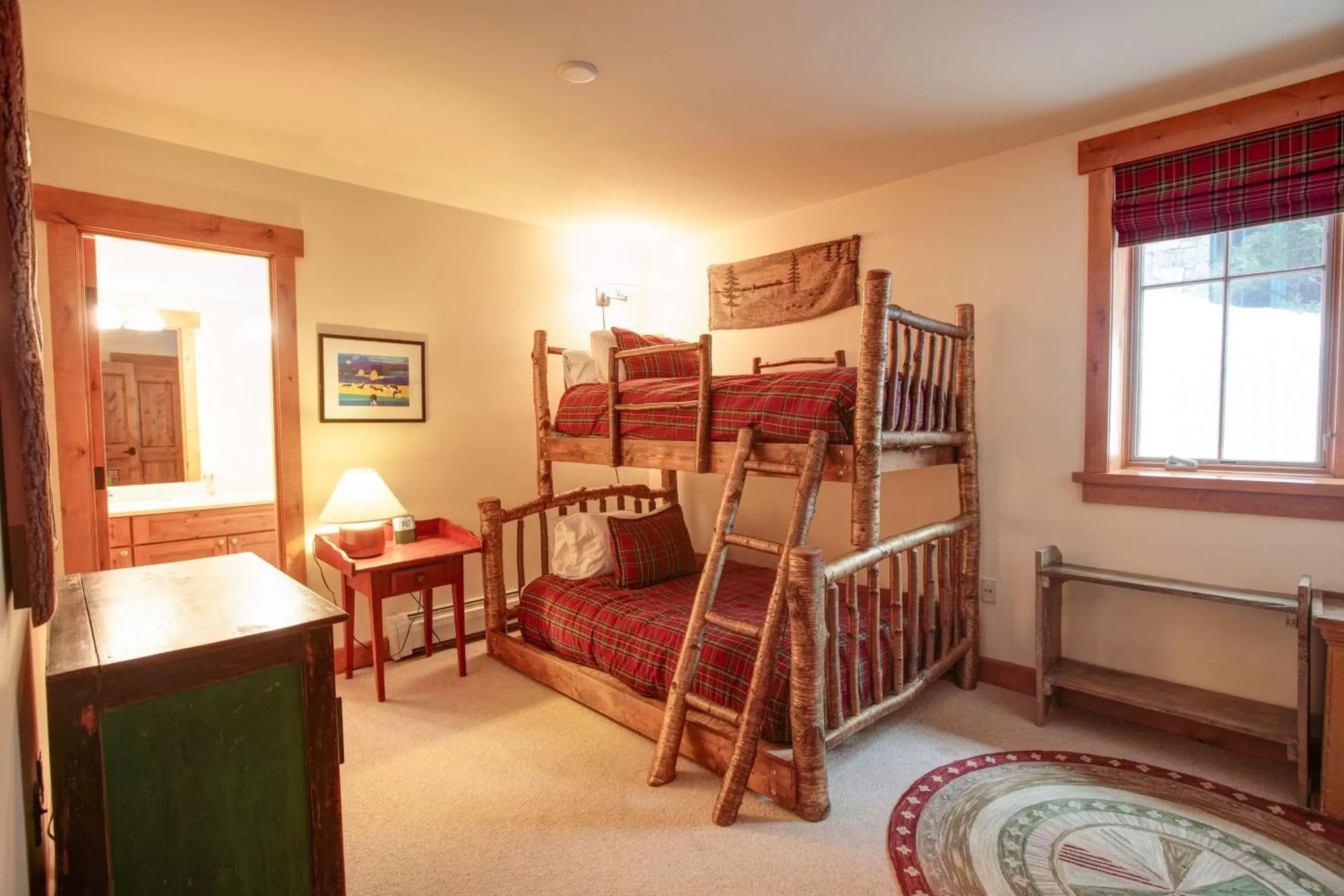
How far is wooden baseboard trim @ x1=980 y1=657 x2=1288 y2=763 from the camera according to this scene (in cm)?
238

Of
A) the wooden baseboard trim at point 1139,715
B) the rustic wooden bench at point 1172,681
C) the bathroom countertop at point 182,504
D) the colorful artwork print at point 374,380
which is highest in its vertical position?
the colorful artwork print at point 374,380

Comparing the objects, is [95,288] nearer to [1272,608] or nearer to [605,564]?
[605,564]

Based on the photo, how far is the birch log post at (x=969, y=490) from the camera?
2.86 metres

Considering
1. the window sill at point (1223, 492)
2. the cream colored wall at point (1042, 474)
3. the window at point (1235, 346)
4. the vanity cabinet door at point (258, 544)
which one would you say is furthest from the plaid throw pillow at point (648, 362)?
the vanity cabinet door at point (258, 544)

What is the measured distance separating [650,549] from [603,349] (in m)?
1.01

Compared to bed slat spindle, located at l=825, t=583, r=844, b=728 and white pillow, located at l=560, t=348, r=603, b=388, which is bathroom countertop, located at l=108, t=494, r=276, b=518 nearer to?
white pillow, located at l=560, t=348, r=603, b=388

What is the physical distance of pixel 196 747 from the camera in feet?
3.65

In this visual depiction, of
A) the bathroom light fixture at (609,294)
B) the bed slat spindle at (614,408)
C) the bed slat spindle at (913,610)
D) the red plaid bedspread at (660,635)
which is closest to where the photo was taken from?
the red plaid bedspread at (660,635)

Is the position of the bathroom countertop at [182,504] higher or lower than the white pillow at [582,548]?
higher

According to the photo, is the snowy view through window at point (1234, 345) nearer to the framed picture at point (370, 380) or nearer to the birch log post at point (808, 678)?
the birch log post at point (808, 678)

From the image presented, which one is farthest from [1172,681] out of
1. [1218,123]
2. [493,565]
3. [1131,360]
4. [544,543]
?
[493,565]

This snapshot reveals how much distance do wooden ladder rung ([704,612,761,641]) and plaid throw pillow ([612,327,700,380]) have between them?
127cm

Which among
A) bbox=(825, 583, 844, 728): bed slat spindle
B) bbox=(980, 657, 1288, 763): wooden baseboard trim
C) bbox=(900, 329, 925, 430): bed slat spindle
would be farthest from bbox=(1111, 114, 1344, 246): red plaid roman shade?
bbox=(825, 583, 844, 728): bed slat spindle

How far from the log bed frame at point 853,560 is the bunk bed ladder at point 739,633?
6cm
